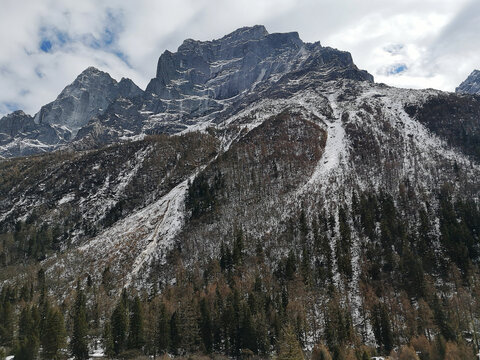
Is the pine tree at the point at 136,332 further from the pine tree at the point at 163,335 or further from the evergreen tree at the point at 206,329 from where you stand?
the evergreen tree at the point at 206,329

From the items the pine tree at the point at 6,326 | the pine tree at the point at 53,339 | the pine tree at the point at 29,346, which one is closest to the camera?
the pine tree at the point at 29,346

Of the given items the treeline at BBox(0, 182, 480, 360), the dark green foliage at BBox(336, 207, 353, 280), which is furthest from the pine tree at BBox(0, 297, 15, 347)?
the dark green foliage at BBox(336, 207, 353, 280)

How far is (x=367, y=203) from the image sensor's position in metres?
158

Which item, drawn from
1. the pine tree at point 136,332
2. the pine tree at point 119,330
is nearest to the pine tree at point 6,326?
the pine tree at point 119,330

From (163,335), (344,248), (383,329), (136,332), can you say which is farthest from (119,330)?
(344,248)

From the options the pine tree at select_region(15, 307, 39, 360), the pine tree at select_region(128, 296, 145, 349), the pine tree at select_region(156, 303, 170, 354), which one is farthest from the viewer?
the pine tree at select_region(128, 296, 145, 349)

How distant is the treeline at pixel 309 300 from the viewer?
89.0 m

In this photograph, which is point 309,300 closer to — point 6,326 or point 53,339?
point 53,339

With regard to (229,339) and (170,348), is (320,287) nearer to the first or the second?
(229,339)

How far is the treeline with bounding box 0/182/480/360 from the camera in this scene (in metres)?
89.0

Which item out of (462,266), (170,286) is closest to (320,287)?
(462,266)

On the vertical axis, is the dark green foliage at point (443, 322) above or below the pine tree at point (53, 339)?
below

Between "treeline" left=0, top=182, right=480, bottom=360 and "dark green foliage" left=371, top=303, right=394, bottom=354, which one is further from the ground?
"treeline" left=0, top=182, right=480, bottom=360

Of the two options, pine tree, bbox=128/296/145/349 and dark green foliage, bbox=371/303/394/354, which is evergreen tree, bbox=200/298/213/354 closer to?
pine tree, bbox=128/296/145/349
